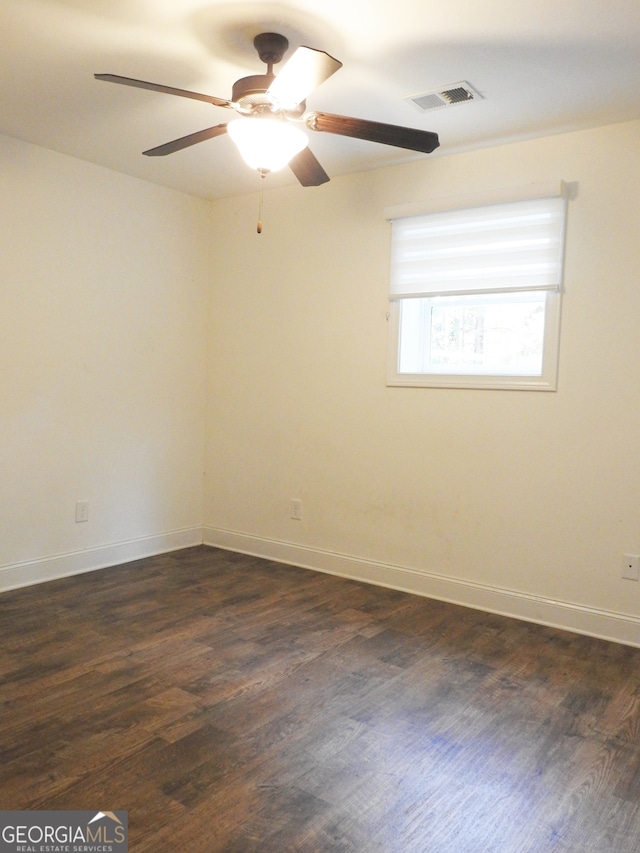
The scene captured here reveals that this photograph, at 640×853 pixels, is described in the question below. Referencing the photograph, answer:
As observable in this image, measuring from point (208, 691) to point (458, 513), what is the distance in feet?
5.67

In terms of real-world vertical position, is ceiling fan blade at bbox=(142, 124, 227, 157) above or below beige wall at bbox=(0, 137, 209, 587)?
above

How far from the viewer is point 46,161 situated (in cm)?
362

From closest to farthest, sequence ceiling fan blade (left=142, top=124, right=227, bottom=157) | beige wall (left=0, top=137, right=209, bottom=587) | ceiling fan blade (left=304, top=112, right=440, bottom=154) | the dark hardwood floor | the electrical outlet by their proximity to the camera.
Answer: the dark hardwood floor < ceiling fan blade (left=304, top=112, right=440, bottom=154) < ceiling fan blade (left=142, top=124, right=227, bottom=157) < the electrical outlet < beige wall (left=0, top=137, right=209, bottom=587)

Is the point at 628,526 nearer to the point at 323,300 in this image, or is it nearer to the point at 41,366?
the point at 323,300

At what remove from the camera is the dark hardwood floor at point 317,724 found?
1.76m

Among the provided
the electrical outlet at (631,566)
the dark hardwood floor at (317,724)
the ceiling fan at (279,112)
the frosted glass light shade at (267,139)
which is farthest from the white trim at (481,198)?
the dark hardwood floor at (317,724)

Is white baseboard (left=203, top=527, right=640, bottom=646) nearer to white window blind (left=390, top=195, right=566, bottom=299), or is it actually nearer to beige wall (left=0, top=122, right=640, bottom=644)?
beige wall (left=0, top=122, right=640, bottom=644)

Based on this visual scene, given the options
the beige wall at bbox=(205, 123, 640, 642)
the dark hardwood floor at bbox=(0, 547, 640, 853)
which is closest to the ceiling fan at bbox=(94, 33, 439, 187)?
the beige wall at bbox=(205, 123, 640, 642)

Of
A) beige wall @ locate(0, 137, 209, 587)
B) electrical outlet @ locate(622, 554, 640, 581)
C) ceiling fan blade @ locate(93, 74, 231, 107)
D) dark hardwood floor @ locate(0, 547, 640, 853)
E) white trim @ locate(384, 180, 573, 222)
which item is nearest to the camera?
dark hardwood floor @ locate(0, 547, 640, 853)

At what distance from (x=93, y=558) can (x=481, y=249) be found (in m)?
2.94

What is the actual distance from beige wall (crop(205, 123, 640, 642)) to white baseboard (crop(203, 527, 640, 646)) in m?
0.01

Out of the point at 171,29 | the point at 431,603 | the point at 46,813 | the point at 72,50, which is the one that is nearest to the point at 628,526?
the point at 431,603

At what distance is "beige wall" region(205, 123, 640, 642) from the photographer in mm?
3096

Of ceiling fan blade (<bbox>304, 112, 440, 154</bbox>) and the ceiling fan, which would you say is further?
ceiling fan blade (<bbox>304, 112, 440, 154</bbox>)
